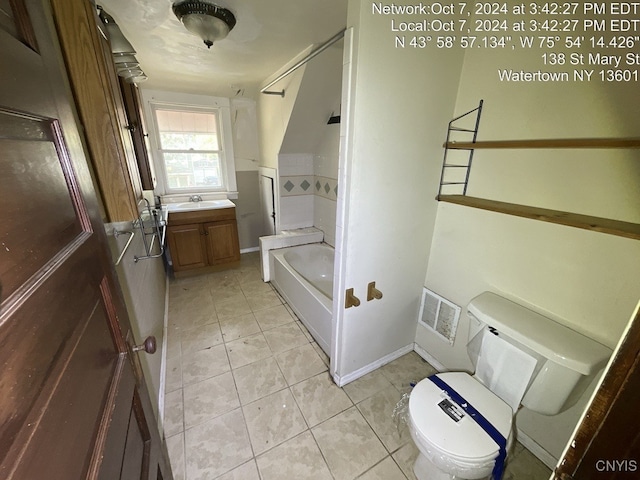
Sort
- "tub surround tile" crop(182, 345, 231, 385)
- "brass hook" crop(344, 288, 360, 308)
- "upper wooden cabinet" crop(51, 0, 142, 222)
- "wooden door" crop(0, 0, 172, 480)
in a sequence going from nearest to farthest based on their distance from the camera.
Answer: "wooden door" crop(0, 0, 172, 480), "upper wooden cabinet" crop(51, 0, 142, 222), "brass hook" crop(344, 288, 360, 308), "tub surround tile" crop(182, 345, 231, 385)

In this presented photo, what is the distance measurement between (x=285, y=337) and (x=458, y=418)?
1331 millimetres

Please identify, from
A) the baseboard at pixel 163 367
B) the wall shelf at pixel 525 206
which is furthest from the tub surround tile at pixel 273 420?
the wall shelf at pixel 525 206

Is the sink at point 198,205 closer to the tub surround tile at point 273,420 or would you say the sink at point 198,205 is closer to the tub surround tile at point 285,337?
the tub surround tile at point 285,337

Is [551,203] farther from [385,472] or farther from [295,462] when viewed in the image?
[295,462]

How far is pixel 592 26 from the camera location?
3.14ft

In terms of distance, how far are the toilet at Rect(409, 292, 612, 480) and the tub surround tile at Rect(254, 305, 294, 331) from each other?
1.33 metres

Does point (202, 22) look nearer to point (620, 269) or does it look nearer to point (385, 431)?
point (620, 269)

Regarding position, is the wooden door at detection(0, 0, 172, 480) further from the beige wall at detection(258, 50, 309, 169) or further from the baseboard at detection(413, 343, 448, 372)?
the beige wall at detection(258, 50, 309, 169)

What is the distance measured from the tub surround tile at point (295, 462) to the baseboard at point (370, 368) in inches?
14.8

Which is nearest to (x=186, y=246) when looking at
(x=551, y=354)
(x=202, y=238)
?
(x=202, y=238)

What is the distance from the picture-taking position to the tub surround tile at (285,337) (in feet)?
6.55

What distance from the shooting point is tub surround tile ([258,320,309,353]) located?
78.6 inches

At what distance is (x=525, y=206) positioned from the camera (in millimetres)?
1213

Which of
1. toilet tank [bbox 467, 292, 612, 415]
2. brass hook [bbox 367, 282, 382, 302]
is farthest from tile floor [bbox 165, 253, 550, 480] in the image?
brass hook [bbox 367, 282, 382, 302]
